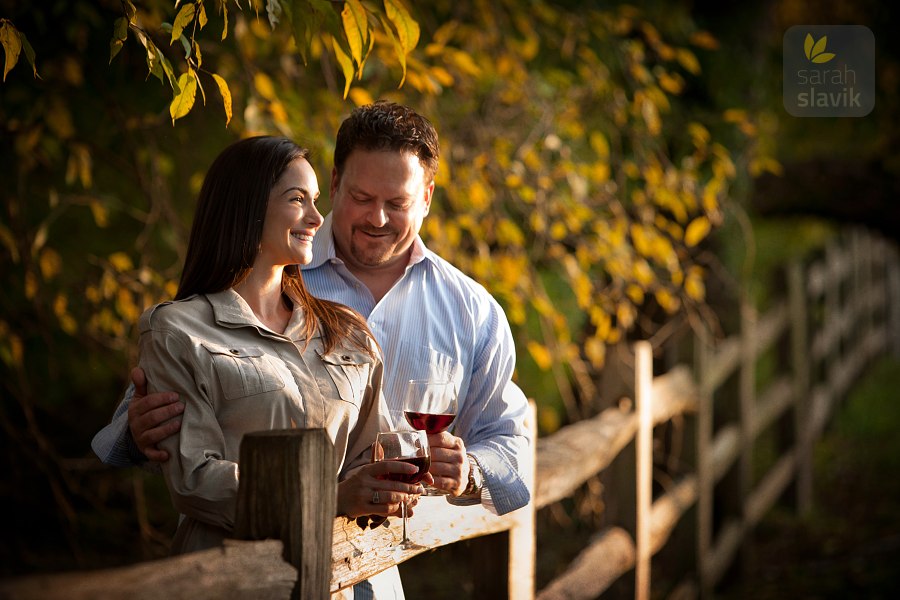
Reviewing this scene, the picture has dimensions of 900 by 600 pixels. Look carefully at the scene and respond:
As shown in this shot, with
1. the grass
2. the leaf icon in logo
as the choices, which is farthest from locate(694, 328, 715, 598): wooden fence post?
the leaf icon in logo

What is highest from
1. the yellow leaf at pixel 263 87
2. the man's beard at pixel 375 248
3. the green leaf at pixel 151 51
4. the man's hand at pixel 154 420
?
the yellow leaf at pixel 263 87

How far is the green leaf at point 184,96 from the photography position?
6.26ft

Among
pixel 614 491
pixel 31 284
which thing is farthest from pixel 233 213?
pixel 614 491

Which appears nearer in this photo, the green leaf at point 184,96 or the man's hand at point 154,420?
the man's hand at point 154,420

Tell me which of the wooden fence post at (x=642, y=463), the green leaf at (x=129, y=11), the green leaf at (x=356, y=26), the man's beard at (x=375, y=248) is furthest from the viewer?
the wooden fence post at (x=642, y=463)

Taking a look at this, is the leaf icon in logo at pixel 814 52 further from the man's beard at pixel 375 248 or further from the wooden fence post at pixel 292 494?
the wooden fence post at pixel 292 494

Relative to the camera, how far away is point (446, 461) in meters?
1.96

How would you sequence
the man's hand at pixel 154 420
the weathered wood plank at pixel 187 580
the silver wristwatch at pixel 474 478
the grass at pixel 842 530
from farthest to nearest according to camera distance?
the grass at pixel 842 530, the silver wristwatch at pixel 474 478, the man's hand at pixel 154 420, the weathered wood plank at pixel 187 580

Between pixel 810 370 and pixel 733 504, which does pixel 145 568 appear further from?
pixel 810 370

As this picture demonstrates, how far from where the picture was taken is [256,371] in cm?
177

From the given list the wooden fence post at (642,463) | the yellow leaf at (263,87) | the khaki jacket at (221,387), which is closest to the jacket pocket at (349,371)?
the khaki jacket at (221,387)

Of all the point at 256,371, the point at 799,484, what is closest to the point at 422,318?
the point at 256,371

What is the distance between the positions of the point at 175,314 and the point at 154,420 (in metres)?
0.20

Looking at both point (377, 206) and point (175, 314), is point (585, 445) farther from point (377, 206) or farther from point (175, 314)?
point (175, 314)
